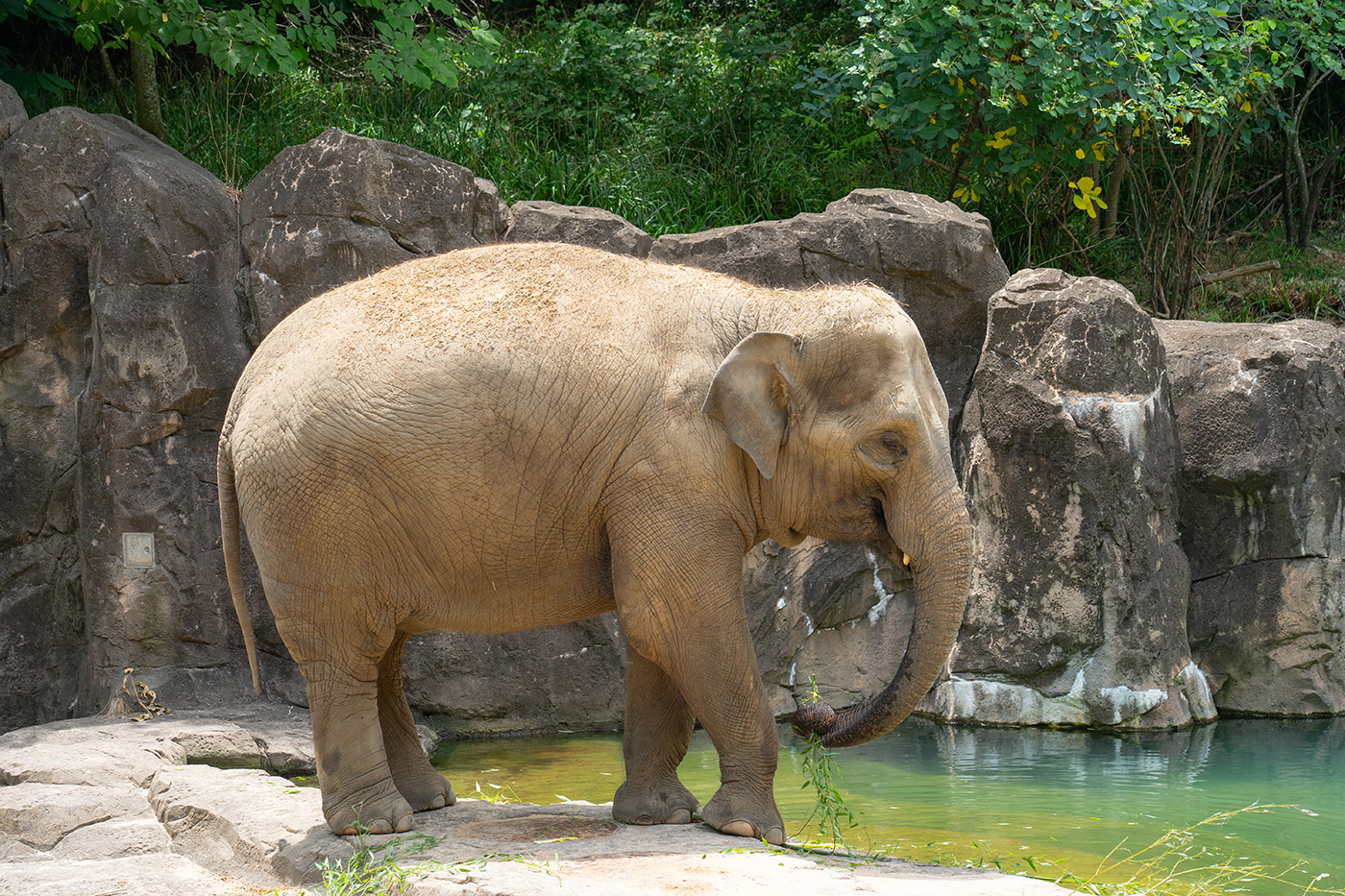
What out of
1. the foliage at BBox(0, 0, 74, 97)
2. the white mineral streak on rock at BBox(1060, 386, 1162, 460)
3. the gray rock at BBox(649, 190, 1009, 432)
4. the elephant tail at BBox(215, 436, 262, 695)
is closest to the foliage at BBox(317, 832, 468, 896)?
the elephant tail at BBox(215, 436, 262, 695)

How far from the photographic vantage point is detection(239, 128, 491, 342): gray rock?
Result: 7.61 m

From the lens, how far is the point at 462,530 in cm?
399

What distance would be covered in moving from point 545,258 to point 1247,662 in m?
5.89

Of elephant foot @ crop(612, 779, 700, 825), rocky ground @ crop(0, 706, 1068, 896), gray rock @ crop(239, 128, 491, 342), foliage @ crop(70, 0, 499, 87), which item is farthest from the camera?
foliage @ crop(70, 0, 499, 87)

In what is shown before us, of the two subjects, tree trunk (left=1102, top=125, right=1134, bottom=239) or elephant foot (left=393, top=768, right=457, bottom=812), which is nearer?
elephant foot (left=393, top=768, right=457, bottom=812)

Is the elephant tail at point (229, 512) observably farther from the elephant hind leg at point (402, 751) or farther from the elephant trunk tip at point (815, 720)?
the elephant trunk tip at point (815, 720)

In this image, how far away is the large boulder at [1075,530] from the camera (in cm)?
774

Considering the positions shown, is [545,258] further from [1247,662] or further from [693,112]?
[693,112]

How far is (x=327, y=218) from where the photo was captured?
25.0 ft

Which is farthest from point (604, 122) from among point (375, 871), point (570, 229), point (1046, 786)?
point (375, 871)

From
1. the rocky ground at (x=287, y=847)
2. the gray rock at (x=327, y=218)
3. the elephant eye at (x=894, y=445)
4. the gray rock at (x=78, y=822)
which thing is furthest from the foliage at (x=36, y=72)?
the elephant eye at (x=894, y=445)

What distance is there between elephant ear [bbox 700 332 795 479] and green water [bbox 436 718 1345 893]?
5.93 ft

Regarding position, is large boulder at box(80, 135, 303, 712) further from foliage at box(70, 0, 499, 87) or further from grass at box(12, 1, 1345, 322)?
grass at box(12, 1, 1345, 322)

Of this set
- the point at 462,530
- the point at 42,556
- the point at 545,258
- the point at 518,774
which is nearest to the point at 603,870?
A: the point at 462,530
